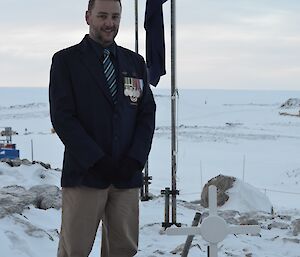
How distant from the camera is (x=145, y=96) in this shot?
11.5 feet

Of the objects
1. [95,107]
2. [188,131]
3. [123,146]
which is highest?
[95,107]

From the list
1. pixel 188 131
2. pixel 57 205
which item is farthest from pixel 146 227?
pixel 188 131

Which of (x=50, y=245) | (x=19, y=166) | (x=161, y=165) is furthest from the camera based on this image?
(x=161, y=165)

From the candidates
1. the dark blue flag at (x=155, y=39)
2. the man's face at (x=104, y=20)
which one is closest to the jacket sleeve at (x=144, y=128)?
the man's face at (x=104, y=20)

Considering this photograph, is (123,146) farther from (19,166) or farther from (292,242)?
(19,166)

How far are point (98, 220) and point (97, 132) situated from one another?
1.71ft

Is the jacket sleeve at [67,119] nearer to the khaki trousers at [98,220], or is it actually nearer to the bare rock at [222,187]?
the khaki trousers at [98,220]

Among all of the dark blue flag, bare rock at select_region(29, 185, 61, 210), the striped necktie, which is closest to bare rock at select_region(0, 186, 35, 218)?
bare rock at select_region(29, 185, 61, 210)

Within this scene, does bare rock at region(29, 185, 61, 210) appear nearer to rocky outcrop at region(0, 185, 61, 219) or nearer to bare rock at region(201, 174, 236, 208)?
rocky outcrop at region(0, 185, 61, 219)

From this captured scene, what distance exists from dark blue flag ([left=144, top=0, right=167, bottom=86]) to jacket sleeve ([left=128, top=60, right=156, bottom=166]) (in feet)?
11.2

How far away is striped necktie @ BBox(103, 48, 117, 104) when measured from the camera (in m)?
3.35

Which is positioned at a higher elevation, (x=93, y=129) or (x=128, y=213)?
(x=93, y=129)

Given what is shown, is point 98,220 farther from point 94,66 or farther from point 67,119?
point 94,66

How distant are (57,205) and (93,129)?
408cm
